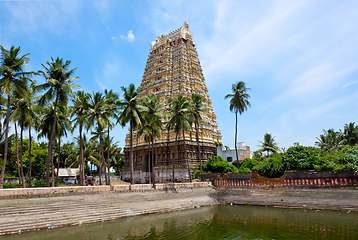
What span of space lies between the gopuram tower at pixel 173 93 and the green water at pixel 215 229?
88.3 feet

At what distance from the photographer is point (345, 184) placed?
86.8 feet

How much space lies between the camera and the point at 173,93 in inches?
2120

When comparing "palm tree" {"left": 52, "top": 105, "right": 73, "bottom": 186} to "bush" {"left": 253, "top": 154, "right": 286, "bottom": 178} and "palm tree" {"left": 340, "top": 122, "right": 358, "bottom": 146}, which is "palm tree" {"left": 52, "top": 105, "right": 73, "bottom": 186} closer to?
"bush" {"left": 253, "top": 154, "right": 286, "bottom": 178}

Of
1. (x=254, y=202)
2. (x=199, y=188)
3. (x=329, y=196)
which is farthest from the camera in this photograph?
(x=199, y=188)

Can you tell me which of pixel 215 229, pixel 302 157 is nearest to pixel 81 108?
pixel 215 229

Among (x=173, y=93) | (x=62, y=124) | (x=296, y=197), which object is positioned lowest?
(x=296, y=197)

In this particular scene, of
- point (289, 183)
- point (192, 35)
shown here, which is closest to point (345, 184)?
point (289, 183)

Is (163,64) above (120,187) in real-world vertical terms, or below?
above

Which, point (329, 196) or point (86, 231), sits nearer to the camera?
point (86, 231)

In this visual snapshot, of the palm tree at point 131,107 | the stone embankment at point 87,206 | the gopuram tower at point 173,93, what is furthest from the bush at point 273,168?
the palm tree at point 131,107

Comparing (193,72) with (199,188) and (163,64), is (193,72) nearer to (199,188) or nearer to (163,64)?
(163,64)

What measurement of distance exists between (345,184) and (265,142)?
126ft

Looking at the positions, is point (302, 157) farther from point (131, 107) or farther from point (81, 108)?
point (81, 108)

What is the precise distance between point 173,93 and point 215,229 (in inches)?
1566
